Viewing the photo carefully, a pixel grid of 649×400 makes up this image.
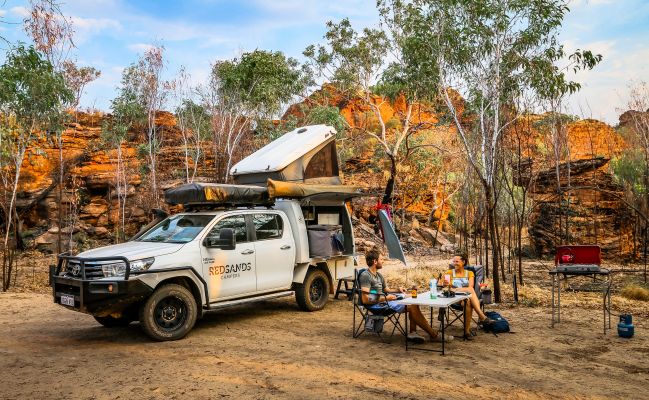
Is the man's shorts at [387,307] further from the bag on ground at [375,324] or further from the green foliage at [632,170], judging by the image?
the green foliage at [632,170]

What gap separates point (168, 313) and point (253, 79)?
19.9 metres

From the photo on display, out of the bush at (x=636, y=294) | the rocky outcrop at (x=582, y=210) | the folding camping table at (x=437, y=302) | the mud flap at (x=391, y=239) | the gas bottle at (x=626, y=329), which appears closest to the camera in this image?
the folding camping table at (x=437, y=302)

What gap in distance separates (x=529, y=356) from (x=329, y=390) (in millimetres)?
2837

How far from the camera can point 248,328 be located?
8062 millimetres

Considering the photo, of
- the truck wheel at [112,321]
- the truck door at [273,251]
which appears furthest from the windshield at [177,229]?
the truck wheel at [112,321]

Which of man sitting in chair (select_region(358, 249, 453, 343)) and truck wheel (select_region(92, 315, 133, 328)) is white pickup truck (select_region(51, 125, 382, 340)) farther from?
man sitting in chair (select_region(358, 249, 453, 343))

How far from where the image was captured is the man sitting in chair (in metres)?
7.06

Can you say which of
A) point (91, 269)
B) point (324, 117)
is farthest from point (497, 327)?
point (324, 117)

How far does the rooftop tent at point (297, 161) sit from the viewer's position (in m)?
9.53

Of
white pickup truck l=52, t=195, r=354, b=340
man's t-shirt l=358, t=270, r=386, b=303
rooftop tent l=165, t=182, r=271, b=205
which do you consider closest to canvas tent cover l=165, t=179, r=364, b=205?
rooftop tent l=165, t=182, r=271, b=205

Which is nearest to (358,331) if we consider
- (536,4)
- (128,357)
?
(128,357)

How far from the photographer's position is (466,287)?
746cm

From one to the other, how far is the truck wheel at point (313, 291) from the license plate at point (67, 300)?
3.81m

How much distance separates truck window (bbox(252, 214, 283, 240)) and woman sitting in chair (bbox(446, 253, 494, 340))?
298cm
